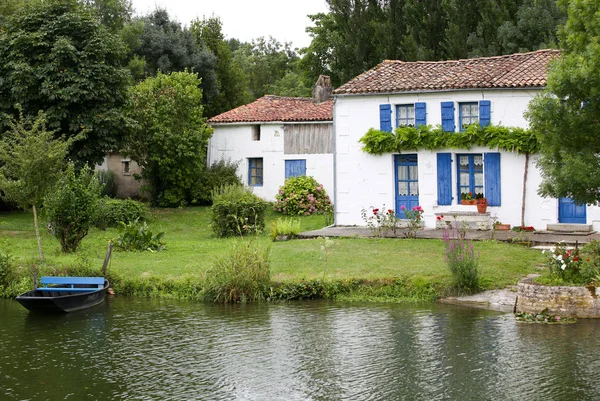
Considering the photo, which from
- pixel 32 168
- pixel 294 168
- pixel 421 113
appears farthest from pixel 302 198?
pixel 32 168

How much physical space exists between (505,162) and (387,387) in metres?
15.4

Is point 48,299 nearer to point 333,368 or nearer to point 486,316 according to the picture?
point 333,368

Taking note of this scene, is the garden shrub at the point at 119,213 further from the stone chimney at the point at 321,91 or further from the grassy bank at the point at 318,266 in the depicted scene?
the stone chimney at the point at 321,91

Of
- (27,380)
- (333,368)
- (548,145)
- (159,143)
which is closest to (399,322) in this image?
(333,368)

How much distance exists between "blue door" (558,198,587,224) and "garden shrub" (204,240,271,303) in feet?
35.7

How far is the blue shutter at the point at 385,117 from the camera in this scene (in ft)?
92.3

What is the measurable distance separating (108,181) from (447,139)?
18.6m

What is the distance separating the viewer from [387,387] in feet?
41.0

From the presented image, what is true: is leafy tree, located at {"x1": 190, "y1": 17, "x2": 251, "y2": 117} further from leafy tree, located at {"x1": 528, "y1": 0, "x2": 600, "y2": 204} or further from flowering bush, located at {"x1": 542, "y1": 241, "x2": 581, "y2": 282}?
flowering bush, located at {"x1": 542, "y1": 241, "x2": 581, "y2": 282}

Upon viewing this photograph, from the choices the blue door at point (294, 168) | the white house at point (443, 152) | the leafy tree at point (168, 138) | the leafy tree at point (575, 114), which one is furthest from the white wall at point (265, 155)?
the leafy tree at point (575, 114)

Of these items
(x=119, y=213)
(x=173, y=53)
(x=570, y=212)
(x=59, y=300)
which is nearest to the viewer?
(x=59, y=300)

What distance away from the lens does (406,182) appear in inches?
1110

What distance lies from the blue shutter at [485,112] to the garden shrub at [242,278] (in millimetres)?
10613

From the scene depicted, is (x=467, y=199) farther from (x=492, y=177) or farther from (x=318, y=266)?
(x=318, y=266)
